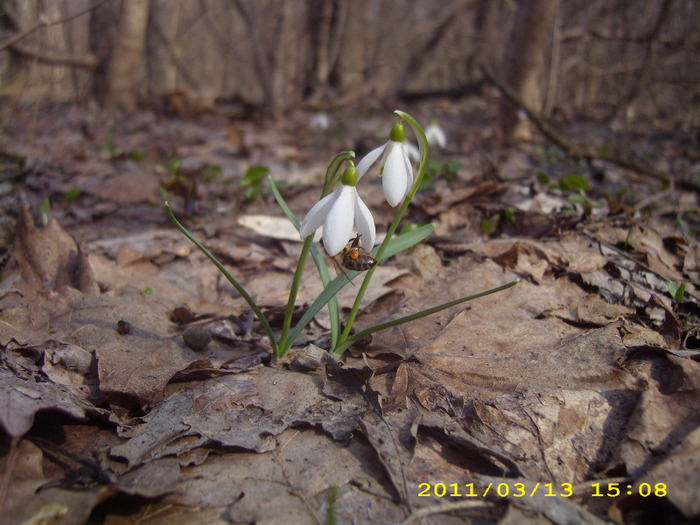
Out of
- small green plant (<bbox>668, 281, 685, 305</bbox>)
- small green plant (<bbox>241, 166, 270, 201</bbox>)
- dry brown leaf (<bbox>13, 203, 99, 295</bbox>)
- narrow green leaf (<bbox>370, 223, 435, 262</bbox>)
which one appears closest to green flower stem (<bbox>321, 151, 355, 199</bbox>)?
narrow green leaf (<bbox>370, 223, 435, 262</bbox>)

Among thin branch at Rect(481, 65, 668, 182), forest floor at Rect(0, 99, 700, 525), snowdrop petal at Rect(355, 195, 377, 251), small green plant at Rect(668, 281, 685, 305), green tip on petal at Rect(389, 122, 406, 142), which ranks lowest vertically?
forest floor at Rect(0, 99, 700, 525)

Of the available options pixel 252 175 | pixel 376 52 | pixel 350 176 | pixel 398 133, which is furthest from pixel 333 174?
pixel 376 52

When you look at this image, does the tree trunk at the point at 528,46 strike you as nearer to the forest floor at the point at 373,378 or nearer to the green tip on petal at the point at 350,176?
the forest floor at the point at 373,378

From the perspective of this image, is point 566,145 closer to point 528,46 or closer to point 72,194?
point 528,46

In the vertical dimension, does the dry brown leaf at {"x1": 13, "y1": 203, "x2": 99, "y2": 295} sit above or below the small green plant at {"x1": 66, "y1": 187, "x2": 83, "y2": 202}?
above

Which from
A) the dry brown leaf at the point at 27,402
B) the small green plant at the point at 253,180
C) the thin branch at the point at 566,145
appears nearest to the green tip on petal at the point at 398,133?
the dry brown leaf at the point at 27,402

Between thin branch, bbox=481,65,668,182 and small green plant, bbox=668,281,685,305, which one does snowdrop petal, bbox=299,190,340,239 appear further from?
thin branch, bbox=481,65,668,182
